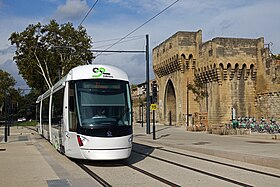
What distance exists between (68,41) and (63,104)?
31.2 meters

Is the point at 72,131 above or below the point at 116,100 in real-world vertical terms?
below

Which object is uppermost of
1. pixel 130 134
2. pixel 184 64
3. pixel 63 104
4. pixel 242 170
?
pixel 184 64

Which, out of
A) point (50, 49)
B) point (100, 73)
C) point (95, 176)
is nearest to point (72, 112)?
point (100, 73)

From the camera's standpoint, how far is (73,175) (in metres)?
11.7

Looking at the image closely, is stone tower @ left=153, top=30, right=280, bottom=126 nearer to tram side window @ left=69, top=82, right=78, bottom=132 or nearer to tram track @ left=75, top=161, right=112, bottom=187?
tram side window @ left=69, top=82, right=78, bottom=132

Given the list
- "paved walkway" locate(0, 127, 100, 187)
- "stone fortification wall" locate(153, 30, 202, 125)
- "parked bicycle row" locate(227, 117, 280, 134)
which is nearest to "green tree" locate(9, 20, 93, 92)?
"stone fortification wall" locate(153, 30, 202, 125)

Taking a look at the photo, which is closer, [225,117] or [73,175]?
[73,175]

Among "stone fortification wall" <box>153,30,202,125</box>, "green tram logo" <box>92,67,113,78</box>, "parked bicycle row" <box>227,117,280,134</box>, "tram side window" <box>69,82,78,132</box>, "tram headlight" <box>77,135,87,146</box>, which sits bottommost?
"parked bicycle row" <box>227,117,280,134</box>

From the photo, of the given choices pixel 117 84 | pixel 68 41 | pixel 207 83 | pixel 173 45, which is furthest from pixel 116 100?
pixel 173 45

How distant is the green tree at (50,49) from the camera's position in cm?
4441

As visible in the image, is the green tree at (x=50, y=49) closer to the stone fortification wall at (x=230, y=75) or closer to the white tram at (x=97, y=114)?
the stone fortification wall at (x=230, y=75)

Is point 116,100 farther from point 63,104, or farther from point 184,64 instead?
point 184,64

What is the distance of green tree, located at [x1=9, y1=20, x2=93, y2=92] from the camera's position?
4441cm

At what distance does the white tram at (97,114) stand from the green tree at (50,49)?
99.3 feet
